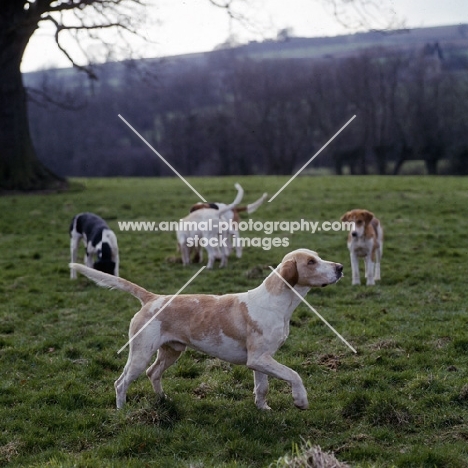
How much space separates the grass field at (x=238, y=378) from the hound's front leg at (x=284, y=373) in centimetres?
24

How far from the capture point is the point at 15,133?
2752cm

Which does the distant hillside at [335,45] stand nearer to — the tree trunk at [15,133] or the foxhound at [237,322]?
the tree trunk at [15,133]

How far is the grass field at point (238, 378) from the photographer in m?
5.23

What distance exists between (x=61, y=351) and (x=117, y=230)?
10.4 m

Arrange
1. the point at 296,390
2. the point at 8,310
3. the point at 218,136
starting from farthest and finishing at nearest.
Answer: the point at 218,136 < the point at 8,310 < the point at 296,390

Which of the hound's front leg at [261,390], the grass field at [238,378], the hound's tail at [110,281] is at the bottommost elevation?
the grass field at [238,378]

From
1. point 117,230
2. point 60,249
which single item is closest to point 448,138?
point 117,230

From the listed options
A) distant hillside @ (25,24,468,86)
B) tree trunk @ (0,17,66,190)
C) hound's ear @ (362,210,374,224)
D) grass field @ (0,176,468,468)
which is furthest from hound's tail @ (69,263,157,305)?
tree trunk @ (0,17,66,190)

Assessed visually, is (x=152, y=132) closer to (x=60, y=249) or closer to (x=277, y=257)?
(x=60, y=249)

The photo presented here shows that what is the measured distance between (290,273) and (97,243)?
267 inches

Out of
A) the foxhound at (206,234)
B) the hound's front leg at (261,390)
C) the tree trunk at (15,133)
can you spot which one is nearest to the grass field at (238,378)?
the hound's front leg at (261,390)

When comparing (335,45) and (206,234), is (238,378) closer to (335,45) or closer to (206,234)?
(206,234)

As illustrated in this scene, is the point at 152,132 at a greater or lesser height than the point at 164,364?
greater

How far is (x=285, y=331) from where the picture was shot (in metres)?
5.95
